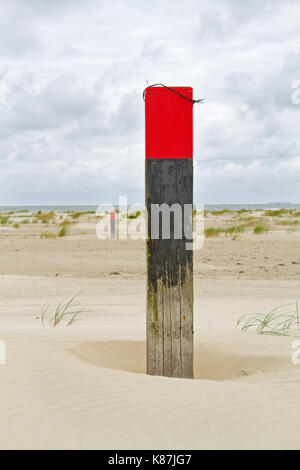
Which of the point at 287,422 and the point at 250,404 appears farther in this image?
the point at 250,404

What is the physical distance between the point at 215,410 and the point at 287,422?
1.25ft

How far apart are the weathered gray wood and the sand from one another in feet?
0.91

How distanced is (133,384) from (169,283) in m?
0.73

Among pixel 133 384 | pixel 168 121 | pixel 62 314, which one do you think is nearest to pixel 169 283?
pixel 133 384

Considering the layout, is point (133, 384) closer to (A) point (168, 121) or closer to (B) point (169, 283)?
(B) point (169, 283)

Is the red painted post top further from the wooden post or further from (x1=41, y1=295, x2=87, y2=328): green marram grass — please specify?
(x1=41, y1=295, x2=87, y2=328): green marram grass

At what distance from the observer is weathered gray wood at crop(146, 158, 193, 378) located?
3332 mm

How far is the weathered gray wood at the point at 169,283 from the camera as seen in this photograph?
10.9ft

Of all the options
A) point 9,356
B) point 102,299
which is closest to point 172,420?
point 9,356

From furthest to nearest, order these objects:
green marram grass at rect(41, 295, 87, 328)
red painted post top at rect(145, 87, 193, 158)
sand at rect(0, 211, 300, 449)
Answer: green marram grass at rect(41, 295, 87, 328)
red painted post top at rect(145, 87, 193, 158)
sand at rect(0, 211, 300, 449)

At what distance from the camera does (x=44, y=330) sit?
Result: 195 inches

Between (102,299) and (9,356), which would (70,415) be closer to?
(9,356)

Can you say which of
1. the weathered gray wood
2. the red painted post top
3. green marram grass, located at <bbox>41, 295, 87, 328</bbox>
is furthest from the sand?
the red painted post top

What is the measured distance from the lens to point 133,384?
310cm
